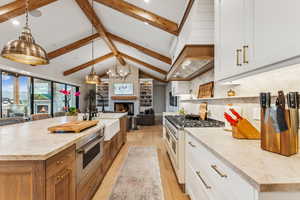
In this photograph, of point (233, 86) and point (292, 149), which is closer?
point (292, 149)

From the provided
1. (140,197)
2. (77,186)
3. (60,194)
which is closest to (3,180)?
(60,194)

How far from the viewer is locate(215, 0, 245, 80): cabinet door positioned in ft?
3.80

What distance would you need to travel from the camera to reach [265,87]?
141 cm

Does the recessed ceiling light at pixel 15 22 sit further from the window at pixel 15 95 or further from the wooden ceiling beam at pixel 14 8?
the window at pixel 15 95

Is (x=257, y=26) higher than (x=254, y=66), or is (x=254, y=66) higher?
(x=257, y=26)

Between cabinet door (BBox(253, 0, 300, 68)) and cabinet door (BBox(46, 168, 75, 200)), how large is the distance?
1630 mm

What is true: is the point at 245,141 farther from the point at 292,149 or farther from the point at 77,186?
the point at 77,186

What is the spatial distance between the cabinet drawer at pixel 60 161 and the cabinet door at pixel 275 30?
5.10ft

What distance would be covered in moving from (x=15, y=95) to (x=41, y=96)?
4.45 ft

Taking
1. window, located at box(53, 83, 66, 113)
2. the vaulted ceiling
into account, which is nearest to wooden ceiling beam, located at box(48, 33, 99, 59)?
Result: the vaulted ceiling

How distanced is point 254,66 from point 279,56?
207mm

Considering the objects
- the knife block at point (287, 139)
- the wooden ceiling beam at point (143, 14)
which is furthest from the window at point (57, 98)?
the knife block at point (287, 139)

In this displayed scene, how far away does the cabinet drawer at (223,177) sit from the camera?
720 mm

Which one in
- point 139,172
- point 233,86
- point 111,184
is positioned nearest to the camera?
point 233,86
